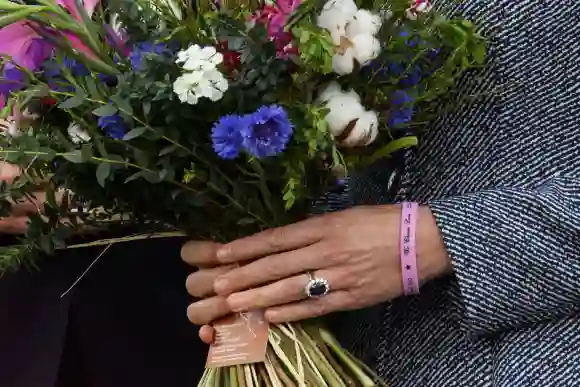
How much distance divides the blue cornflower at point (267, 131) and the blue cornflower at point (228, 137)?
0.04 ft

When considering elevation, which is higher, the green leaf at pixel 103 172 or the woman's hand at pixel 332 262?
the green leaf at pixel 103 172

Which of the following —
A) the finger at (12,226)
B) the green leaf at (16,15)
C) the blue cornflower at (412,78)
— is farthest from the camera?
the finger at (12,226)

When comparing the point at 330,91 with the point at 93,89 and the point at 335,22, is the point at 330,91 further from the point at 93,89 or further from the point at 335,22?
the point at 93,89

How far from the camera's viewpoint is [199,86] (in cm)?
63

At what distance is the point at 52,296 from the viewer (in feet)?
3.55

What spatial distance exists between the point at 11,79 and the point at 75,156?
0.34 feet

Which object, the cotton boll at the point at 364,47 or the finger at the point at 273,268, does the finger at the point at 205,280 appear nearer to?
the finger at the point at 273,268

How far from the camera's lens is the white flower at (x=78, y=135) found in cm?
71

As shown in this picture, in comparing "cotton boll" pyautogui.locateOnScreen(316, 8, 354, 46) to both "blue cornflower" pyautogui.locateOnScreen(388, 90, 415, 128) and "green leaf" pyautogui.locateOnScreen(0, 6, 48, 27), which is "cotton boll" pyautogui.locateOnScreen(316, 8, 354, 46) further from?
"green leaf" pyautogui.locateOnScreen(0, 6, 48, 27)

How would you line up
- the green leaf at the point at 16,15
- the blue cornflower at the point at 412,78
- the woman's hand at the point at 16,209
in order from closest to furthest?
the green leaf at the point at 16,15
the blue cornflower at the point at 412,78
the woman's hand at the point at 16,209

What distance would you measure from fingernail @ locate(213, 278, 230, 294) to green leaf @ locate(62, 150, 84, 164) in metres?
0.20

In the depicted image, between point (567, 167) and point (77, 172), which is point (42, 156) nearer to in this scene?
point (77, 172)

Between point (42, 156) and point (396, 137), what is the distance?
34 cm

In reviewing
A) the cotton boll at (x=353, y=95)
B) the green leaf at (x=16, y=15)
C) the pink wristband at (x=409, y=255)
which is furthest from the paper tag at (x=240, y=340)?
the green leaf at (x=16, y=15)
